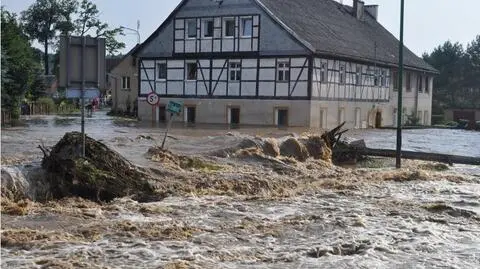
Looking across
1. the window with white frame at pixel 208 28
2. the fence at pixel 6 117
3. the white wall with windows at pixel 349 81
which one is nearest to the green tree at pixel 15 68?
the fence at pixel 6 117

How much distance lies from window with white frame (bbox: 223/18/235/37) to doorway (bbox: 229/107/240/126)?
4.69 meters

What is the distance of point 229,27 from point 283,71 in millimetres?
4825

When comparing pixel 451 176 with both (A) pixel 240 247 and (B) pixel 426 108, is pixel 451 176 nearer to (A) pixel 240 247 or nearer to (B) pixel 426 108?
(A) pixel 240 247

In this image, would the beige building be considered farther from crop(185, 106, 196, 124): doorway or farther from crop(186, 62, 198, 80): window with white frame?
crop(186, 62, 198, 80): window with white frame

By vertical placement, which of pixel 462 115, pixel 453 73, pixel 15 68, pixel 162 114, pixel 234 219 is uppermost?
pixel 453 73

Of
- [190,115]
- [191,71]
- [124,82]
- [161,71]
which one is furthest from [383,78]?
[124,82]

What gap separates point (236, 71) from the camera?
44.2 metres

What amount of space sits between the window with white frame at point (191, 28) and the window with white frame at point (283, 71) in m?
6.46

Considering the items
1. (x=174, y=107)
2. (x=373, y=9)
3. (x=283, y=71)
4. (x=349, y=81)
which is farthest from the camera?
(x=373, y=9)

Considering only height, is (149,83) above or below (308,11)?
below

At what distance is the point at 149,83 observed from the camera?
48281 millimetres

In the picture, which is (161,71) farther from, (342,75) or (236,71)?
(342,75)

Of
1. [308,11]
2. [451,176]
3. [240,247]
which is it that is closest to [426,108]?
[308,11]

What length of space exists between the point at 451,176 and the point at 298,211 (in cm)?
889
